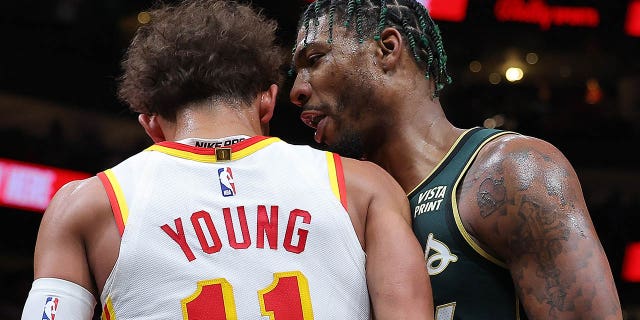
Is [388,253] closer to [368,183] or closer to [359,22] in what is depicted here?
[368,183]

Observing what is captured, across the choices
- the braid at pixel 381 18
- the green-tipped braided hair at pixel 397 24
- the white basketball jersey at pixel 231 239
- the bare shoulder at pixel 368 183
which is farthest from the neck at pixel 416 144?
the white basketball jersey at pixel 231 239

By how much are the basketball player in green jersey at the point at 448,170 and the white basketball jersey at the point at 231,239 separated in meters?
0.45

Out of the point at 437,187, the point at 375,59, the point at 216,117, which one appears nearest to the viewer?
the point at 216,117

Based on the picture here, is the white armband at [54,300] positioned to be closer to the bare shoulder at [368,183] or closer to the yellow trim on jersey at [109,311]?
the yellow trim on jersey at [109,311]

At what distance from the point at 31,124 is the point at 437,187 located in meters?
9.07

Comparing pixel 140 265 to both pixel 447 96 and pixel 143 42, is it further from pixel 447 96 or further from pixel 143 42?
pixel 447 96

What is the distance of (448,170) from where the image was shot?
2.65 meters

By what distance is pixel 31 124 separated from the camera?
10820mm

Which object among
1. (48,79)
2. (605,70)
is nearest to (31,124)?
(48,79)

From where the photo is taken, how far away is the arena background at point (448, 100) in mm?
9344

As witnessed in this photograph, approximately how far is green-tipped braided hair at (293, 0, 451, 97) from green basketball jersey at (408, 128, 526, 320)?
1.89ft

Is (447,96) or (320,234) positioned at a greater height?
(320,234)

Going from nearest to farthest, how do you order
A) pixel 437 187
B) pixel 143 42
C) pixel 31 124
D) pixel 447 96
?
1. pixel 143 42
2. pixel 437 187
3. pixel 31 124
4. pixel 447 96

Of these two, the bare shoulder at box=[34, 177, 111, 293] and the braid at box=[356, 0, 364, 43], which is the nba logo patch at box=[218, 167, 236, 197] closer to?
the bare shoulder at box=[34, 177, 111, 293]
